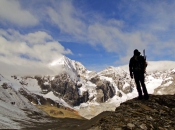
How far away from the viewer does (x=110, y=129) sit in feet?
Answer: 32.8

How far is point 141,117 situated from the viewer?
1149cm

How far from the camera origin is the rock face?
1038 cm

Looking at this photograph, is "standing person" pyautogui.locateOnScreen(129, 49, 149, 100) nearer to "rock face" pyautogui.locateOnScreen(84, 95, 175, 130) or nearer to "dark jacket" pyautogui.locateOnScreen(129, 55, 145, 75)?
"dark jacket" pyautogui.locateOnScreen(129, 55, 145, 75)

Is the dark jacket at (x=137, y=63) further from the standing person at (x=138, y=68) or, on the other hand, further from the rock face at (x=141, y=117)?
the rock face at (x=141, y=117)

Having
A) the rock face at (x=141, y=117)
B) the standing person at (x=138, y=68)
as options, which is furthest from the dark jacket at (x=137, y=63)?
the rock face at (x=141, y=117)

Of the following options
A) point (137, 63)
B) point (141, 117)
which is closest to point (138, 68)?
point (137, 63)

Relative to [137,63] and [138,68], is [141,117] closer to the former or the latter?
[138,68]

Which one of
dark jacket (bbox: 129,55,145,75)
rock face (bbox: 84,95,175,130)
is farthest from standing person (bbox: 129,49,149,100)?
rock face (bbox: 84,95,175,130)

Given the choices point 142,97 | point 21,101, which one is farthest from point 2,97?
point 142,97

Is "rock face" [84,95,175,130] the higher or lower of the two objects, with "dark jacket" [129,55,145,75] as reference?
lower

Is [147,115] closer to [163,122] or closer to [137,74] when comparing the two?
[163,122]

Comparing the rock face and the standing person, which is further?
the standing person

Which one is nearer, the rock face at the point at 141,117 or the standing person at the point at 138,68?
the rock face at the point at 141,117

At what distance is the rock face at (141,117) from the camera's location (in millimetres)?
10375
